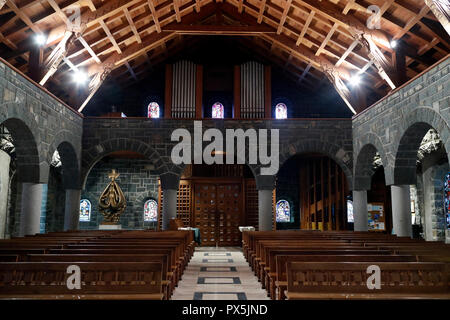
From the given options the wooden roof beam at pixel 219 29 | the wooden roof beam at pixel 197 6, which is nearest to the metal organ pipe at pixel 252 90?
the wooden roof beam at pixel 219 29

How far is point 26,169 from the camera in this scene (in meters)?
9.84

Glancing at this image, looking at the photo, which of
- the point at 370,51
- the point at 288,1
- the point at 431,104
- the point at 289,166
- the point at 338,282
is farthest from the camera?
the point at 289,166

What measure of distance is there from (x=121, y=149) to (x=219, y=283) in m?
7.80

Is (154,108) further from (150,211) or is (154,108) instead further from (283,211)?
(283,211)

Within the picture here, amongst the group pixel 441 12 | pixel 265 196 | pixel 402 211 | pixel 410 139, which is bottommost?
pixel 402 211

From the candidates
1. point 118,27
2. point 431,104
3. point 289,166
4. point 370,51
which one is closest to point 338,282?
point 431,104

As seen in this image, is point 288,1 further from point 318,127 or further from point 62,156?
point 62,156

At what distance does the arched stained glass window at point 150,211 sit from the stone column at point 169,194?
11.5 feet

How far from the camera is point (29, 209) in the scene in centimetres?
977

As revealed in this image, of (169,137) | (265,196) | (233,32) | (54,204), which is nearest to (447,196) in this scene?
(265,196)

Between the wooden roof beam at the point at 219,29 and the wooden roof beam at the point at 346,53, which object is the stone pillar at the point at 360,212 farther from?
the wooden roof beam at the point at 219,29

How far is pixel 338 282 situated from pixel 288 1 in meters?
9.13

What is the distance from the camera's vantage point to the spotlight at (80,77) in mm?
12012

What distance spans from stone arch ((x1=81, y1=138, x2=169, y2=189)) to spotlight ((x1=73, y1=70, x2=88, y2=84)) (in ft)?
7.20
